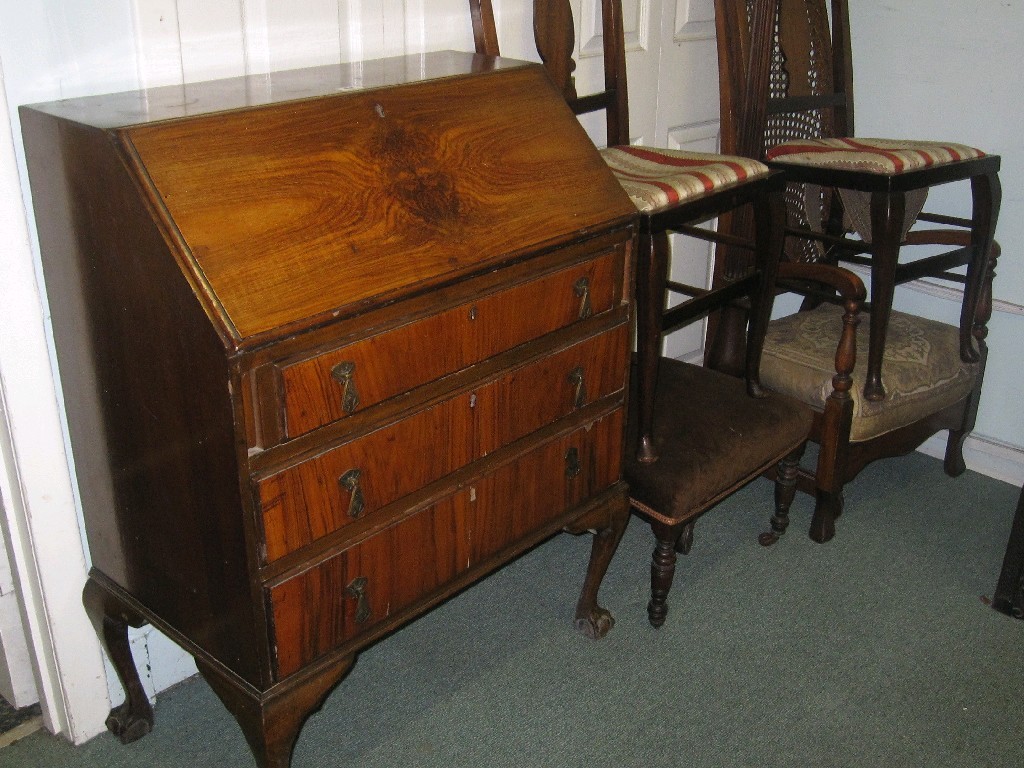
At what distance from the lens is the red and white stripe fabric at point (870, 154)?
2494mm

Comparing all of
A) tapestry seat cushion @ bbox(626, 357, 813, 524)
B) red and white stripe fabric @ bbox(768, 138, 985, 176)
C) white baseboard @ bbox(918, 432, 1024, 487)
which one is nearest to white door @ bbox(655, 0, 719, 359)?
red and white stripe fabric @ bbox(768, 138, 985, 176)

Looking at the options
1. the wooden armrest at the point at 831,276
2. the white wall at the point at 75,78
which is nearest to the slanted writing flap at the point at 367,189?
the white wall at the point at 75,78

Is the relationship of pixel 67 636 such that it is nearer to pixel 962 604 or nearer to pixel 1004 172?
pixel 962 604

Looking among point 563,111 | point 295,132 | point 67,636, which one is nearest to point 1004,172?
point 563,111

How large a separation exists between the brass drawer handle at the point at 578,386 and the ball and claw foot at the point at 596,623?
2.01ft

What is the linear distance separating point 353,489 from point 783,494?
1.44m

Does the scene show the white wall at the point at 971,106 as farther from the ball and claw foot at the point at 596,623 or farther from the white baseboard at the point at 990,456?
the ball and claw foot at the point at 596,623

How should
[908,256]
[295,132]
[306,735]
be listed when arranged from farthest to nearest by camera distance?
[908,256]
[306,735]
[295,132]

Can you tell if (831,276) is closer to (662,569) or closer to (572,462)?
(662,569)

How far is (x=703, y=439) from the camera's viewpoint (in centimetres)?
227

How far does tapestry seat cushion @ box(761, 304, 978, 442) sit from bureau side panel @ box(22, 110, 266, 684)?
1660mm

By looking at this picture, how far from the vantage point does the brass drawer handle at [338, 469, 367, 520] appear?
59.8 inches

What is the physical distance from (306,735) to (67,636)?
49 cm

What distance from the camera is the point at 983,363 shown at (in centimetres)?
292
